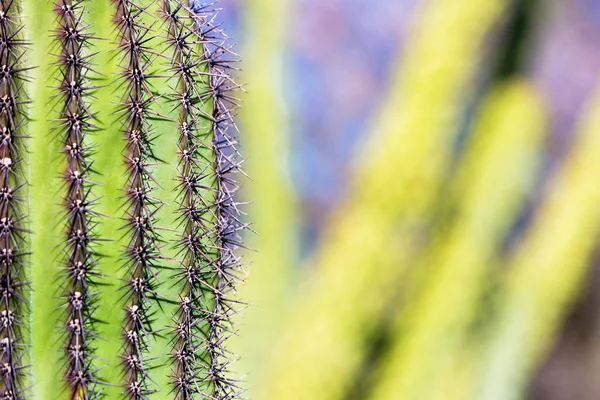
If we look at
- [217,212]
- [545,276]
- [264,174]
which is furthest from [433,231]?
[217,212]

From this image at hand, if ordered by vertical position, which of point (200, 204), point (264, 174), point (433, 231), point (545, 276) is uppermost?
point (264, 174)

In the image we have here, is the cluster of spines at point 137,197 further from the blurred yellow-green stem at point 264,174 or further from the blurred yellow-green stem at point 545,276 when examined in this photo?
the blurred yellow-green stem at point 545,276

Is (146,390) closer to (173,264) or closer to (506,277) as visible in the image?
(173,264)

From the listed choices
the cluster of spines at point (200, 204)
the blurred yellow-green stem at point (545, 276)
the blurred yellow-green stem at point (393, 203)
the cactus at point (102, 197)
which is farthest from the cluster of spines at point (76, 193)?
the blurred yellow-green stem at point (545, 276)

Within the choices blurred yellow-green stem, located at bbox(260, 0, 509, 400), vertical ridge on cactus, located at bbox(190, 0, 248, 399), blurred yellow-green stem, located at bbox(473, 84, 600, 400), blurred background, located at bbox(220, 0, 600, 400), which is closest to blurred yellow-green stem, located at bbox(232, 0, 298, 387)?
blurred background, located at bbox(220, 0, 600, 400)

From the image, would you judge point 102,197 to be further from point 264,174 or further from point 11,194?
point 264,174

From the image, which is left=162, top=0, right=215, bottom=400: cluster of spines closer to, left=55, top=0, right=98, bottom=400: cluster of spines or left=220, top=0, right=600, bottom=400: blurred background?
left=55, top=0, right=98, bottom=400: cluster of spines
